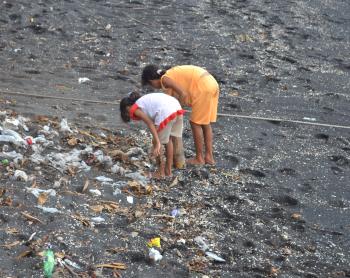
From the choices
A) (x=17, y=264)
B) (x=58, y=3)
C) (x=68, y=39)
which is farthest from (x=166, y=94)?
(x=58, y=3)

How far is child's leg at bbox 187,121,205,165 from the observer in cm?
657

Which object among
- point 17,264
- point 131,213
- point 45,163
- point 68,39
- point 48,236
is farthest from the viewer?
point 68,39

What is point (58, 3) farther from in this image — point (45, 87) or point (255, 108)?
point (255, 108)

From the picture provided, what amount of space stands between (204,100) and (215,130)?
1.36 meters

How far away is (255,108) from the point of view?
8.60 m

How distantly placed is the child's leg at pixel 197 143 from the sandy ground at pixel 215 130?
0.51 ft

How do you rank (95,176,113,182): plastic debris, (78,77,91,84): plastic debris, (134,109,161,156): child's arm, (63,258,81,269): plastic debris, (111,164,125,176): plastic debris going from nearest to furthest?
(63,258,81,269): plastic debris < (95,176,113,182): plastic debris < (134,109,161,156): child's arm < (111,164,125,176): plastic debris < (78,77,91,84): plastic debris

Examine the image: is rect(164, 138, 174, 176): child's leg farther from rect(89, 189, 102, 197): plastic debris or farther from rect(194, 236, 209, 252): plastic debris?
rect(194, 236, 209, 252): plastic debris

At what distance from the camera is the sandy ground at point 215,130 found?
4.91 metres

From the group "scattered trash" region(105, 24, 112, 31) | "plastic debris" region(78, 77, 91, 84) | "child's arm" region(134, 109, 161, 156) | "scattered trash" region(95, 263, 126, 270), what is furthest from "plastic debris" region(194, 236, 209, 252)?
"scattered trash" region(105, 24, 112, 31)

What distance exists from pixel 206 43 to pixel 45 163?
220 inches

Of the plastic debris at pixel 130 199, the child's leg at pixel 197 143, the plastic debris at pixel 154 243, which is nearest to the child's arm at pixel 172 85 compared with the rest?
the child's leg at pixel 197 143

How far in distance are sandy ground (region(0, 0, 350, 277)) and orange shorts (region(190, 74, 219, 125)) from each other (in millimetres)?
546

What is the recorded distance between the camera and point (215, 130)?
773 cm
